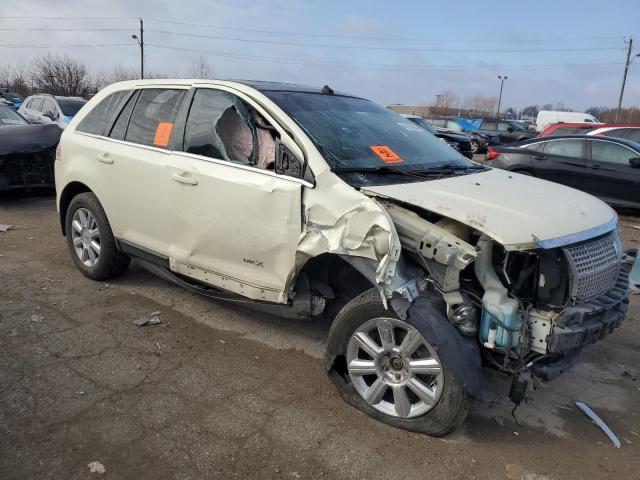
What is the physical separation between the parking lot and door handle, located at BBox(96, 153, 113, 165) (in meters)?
1.22

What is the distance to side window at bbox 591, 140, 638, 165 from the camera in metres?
9.44

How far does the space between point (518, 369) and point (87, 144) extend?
4.08 metres

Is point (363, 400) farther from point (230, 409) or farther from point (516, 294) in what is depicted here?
point (516, 294)

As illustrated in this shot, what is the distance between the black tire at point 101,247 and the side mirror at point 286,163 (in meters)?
2.16

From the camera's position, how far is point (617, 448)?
9.70 feet

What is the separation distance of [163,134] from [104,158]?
773 millimetres

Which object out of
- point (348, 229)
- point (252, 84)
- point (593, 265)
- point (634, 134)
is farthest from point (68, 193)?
point (634, 134)

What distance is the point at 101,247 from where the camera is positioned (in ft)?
15.8

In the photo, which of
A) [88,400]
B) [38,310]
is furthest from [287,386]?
[38,310]

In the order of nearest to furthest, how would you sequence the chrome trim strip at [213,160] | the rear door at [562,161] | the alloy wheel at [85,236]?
the chrome trim strip at [213,160]
the alloy wheel at [85,236]
the rear door at [562,161]

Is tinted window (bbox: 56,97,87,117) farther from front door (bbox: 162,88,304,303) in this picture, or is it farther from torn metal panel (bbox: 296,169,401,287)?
torn metal panel (bbox: 296,169,401,287)

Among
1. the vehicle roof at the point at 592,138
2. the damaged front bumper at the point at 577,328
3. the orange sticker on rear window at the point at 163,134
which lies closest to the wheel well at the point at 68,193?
the orange sticker on rear window at the point at 163,134

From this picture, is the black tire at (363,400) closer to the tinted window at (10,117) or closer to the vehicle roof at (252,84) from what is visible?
the vehicle roof at (252,84)

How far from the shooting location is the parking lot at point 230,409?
2697mm
